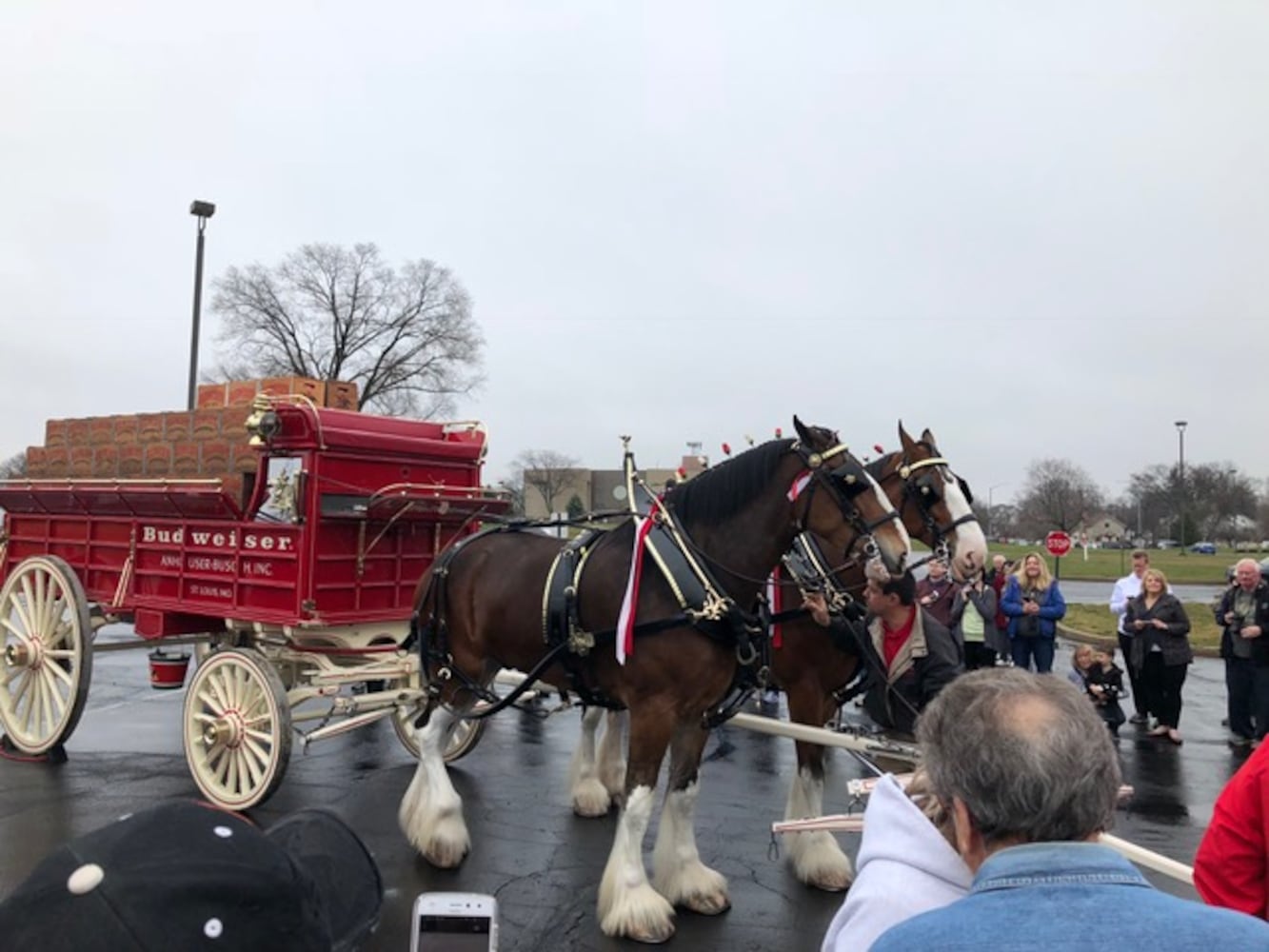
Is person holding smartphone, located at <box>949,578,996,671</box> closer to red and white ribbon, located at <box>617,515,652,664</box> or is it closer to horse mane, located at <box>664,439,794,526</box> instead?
horse mane, located at <box>664,439,794,526</box>

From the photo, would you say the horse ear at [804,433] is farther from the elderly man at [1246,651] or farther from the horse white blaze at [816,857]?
the elderly man at [1246,651]

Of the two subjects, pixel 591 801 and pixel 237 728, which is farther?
pixel 591 801

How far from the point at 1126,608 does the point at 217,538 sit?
8984mm

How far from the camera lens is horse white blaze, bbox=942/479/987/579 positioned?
488 centimetres

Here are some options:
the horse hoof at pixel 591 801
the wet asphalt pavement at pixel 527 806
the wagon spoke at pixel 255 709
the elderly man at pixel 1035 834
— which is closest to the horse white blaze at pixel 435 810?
the wet asphalt pavement at pixel 527 806

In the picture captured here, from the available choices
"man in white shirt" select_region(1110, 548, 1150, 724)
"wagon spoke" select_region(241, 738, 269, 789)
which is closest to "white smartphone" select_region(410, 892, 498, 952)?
"wagon spoke" select_region(241, 738, 269, 789)

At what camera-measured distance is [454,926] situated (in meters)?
2.12

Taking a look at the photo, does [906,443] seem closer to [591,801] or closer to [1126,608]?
[591,801]

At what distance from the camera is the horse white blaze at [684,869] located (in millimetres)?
4465

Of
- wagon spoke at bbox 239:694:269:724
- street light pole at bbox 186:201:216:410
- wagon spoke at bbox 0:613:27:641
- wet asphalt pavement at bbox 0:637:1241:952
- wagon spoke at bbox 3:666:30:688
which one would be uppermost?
street light pole at bbox 186:201:216:410

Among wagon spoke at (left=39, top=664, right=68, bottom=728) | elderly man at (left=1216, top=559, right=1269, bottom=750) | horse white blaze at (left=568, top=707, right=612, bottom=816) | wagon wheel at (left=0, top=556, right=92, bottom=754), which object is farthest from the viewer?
elderly man at (left=1216, top=559, right=1269, bottom=750)

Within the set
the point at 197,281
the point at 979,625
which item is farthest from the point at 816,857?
the point at 197,281

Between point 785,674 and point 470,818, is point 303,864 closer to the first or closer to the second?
point 785,674

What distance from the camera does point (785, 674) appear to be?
5.22 metres
